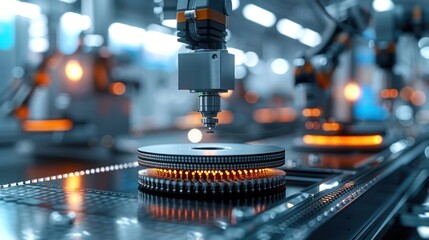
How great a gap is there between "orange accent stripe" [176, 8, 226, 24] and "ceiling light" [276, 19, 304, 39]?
8264 millimetres

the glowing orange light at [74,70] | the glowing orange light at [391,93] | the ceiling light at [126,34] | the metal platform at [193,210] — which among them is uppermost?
the ceiling light at [126,34]

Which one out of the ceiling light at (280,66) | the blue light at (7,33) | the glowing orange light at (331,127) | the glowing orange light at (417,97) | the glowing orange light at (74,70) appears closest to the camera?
the glowing orange light at (331,127)

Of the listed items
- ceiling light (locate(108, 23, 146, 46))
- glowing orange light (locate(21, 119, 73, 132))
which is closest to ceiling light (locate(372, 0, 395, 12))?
glowing orange light (locate(21, 119, 73, 132))

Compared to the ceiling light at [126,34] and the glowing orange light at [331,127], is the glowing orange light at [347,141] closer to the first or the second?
the glowing orange light at [331,127]

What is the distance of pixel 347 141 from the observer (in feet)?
8.38

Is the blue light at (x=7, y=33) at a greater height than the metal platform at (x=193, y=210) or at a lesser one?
greater

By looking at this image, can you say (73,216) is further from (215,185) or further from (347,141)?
(347,141)

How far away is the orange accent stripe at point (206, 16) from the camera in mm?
1224

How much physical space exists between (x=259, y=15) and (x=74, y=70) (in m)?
4.64

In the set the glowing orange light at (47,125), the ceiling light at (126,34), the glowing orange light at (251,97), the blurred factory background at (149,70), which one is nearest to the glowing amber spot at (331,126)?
the blurred factory background at (149,70)

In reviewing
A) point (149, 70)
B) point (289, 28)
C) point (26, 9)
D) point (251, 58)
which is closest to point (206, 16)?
point (26, 9)

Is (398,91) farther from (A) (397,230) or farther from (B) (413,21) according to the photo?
(A) (397,230)

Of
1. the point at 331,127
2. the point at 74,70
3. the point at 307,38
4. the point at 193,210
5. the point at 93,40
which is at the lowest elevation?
the point at 193,210

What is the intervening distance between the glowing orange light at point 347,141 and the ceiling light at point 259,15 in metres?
5.53
